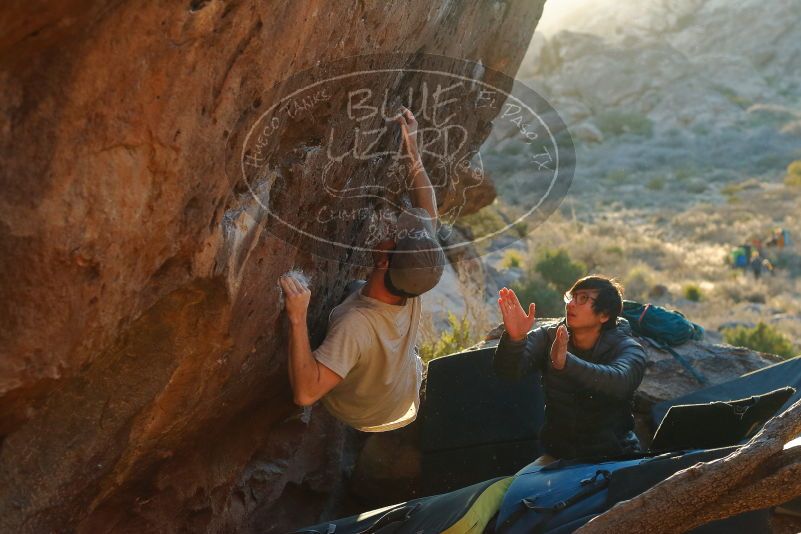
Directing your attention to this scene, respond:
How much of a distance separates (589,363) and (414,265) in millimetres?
975

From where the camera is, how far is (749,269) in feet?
67.7

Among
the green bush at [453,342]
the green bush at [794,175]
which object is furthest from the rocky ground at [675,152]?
the green bush at [453,342]

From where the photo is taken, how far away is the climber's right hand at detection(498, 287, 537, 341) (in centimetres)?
414

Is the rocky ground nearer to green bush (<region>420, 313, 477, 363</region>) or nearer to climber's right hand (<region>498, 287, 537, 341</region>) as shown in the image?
green bush (<region>420, 313, 477, 363</region>)

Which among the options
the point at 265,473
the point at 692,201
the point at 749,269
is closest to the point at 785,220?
the point at 692,201

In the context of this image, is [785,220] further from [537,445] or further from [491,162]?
[537,445]

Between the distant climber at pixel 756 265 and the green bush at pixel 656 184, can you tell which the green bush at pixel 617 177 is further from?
the distant climber at pixel 756 265

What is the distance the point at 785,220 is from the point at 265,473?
23.4 metres

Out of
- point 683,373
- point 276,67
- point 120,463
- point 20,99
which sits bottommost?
point 120,463

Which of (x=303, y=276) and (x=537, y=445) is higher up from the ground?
(x=303, y=276)

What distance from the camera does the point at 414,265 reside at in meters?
3.95

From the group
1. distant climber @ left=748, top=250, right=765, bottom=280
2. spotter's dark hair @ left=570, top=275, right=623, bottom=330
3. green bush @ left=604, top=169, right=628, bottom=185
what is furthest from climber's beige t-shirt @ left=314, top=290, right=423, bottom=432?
green bush @ left=604, top=169, right=628, bottom=185

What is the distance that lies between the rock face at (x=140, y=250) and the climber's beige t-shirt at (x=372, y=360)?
0.31 m

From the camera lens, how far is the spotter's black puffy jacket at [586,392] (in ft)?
14.2
